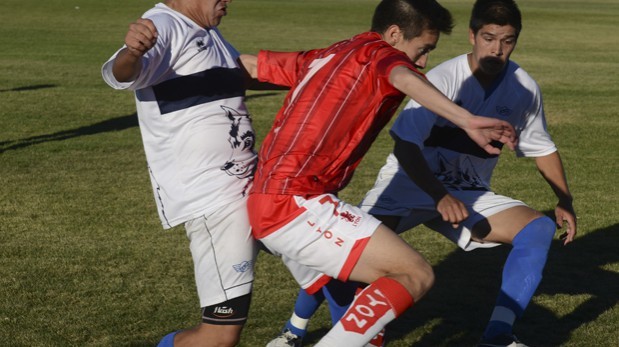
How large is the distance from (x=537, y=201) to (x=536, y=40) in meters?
23.4

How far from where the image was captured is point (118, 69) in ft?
13.5

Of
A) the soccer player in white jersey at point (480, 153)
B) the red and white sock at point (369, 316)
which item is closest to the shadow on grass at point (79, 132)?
the soccer player in white jersey at point (480, 153)

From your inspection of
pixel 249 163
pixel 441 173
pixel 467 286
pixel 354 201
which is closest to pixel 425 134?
pixel 441 173

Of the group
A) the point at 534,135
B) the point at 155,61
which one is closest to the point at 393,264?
the point at 155,61

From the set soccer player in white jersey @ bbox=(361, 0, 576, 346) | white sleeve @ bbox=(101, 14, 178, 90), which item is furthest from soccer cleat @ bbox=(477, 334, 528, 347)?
white sleeve @ bbox=(101, 14, 178, 90)

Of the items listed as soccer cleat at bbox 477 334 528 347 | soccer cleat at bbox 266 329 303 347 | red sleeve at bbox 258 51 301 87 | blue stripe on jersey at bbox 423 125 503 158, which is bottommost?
soccer cleat at bbox 266 329 303 347

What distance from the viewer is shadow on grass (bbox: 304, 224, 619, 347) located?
5891mm

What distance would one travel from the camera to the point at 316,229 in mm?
4102

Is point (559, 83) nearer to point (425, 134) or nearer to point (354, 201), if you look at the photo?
point (354, 201)

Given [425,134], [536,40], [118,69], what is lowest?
[536,40]

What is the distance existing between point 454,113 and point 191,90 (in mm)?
Result: 1372

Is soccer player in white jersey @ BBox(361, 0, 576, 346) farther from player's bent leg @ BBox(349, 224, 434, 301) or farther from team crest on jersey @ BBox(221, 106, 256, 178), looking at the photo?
player's bent leg @ BBox(349, 224, 434, 301)

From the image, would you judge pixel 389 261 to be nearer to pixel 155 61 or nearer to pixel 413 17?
pixel 413 17

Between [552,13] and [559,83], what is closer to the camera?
[559,83]
